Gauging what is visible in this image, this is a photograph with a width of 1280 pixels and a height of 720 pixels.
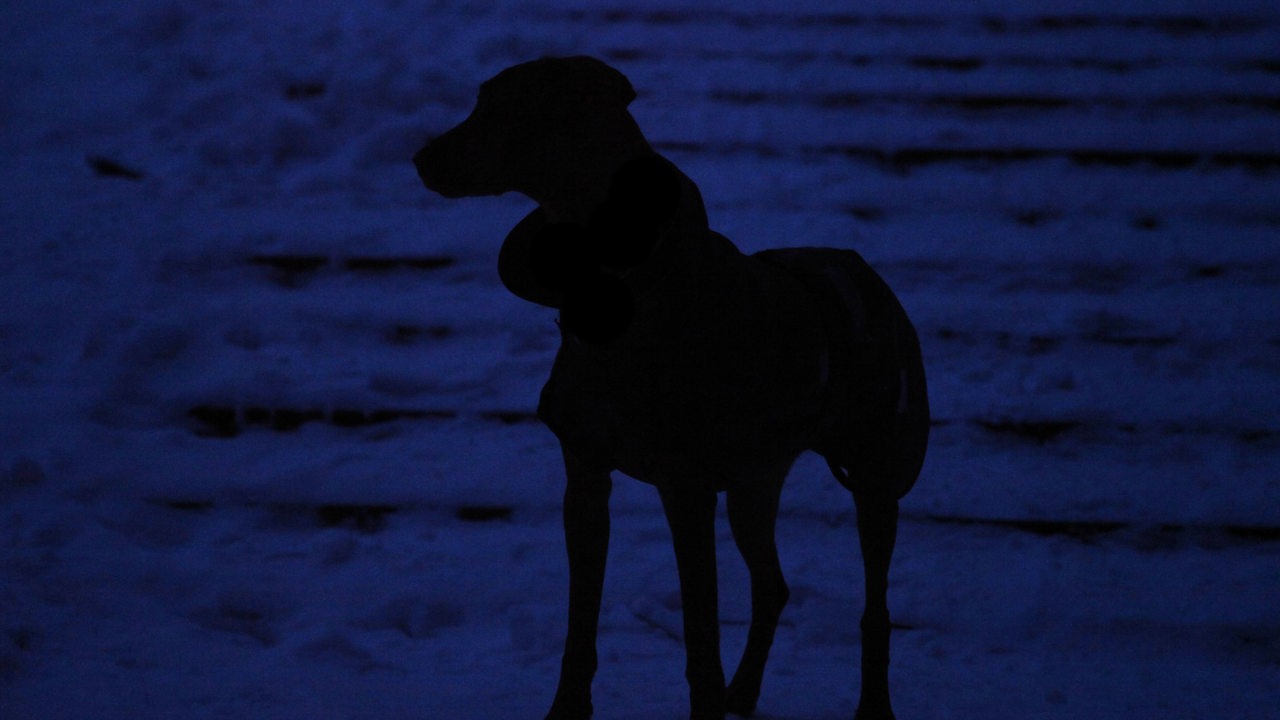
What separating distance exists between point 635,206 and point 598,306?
0.35 ft

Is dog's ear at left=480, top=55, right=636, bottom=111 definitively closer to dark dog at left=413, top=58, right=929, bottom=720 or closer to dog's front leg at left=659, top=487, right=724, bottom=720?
dark dog at left=413, top=58, right=929, bottom=720

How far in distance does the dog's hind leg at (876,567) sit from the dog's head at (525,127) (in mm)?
587

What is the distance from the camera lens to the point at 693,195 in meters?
1.16

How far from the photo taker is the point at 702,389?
A: 1.11m

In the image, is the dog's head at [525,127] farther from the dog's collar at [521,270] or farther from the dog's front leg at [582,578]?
the dog's front leg at [582,578]

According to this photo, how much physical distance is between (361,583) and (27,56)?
2.18 meters

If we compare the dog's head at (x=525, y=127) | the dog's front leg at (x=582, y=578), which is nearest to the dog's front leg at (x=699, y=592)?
the dog's front leg at (x=582, y=578)

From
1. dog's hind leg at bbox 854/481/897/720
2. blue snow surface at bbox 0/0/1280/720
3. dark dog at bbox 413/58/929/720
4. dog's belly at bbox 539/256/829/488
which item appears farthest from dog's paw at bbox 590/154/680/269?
blue snow surface at bbox 0/0/1280/720

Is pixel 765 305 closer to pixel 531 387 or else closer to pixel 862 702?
pixel 862 702

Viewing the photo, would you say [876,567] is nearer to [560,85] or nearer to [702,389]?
[702,389]

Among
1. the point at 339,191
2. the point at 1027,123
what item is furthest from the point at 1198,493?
the point at 339,191

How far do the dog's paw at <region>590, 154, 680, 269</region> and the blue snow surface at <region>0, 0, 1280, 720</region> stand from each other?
801 millimetres

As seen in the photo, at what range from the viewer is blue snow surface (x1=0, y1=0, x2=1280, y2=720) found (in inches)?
72.1

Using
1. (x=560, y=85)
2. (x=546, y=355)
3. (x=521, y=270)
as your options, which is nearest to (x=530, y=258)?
(x=521, y=270)
